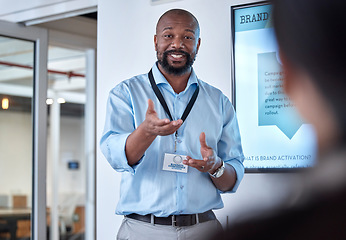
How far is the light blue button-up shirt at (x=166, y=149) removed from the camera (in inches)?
86.7

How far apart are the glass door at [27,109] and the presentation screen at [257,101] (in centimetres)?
198

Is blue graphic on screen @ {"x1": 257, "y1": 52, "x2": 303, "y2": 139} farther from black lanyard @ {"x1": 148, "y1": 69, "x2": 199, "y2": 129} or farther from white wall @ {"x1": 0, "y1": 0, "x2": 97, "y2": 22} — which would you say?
white wall @ {"x1": 0, "y1": 0, "x2": 97, "y2": 22}

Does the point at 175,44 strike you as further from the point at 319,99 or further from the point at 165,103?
the point at 319,99

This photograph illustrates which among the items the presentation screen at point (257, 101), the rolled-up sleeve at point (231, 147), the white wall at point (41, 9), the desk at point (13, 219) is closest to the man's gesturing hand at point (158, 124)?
the rolled-up sleeve at point (231, 147)

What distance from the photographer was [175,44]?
2.33m

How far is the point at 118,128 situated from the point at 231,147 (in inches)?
20.1

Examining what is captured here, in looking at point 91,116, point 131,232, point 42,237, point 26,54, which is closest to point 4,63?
point 26,54

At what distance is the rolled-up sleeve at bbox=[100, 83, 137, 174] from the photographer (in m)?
2.04

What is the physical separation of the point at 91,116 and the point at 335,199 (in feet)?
15.8

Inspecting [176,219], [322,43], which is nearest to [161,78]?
[176,219]

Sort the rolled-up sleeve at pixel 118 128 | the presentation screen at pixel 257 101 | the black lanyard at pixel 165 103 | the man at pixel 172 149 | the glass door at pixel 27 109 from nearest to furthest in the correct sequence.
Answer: the rolled-up sleeve at pixel 118 128, the man at pixel 172 149, the black lanyard at pixel 165 103, the presentation screen at pixel 257 101, the glass door at pixel 27 109

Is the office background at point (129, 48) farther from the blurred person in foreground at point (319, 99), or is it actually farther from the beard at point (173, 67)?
the blurred person in foreground at point (319, 99)

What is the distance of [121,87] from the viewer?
7.63ft

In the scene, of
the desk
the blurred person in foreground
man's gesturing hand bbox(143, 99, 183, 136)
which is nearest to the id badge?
man's gesturing hand bbox(143, 99, 183, 136)
